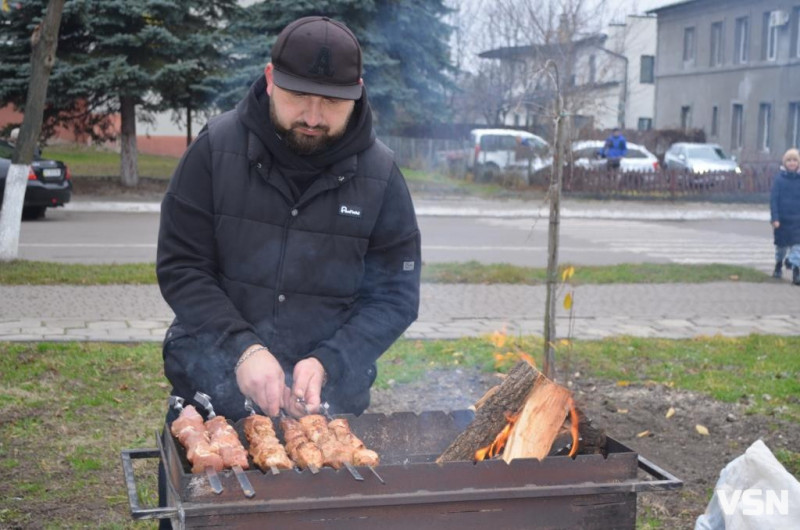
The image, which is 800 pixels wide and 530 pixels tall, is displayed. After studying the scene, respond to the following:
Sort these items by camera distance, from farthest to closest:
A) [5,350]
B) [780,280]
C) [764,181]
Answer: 1. [764,181]
2. [780,280]
3. [5,350]

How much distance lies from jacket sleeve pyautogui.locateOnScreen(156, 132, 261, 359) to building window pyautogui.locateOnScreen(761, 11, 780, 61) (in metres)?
33.0

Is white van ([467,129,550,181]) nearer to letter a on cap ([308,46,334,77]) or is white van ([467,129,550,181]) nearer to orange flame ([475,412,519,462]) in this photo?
orange flame ([475,412,519,462])

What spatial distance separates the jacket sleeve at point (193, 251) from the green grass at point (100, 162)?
78.4ft

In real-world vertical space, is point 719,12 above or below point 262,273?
above

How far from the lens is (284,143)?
127 inches

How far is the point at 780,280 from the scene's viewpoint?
13.2 metres

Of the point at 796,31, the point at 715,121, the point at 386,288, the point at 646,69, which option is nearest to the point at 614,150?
the point at 796,31

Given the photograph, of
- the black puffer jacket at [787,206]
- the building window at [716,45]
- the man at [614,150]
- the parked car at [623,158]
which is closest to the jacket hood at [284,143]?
the black puffer jacket at [787,206]

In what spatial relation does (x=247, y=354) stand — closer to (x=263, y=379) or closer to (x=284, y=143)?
(x=263, y=379)

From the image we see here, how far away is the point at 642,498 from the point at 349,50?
3051 millimetres

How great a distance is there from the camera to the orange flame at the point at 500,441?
324cm

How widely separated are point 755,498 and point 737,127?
4077cm

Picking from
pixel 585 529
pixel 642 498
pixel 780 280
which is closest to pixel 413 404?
pixel 642 498

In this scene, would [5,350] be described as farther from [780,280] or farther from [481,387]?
[780,280]
